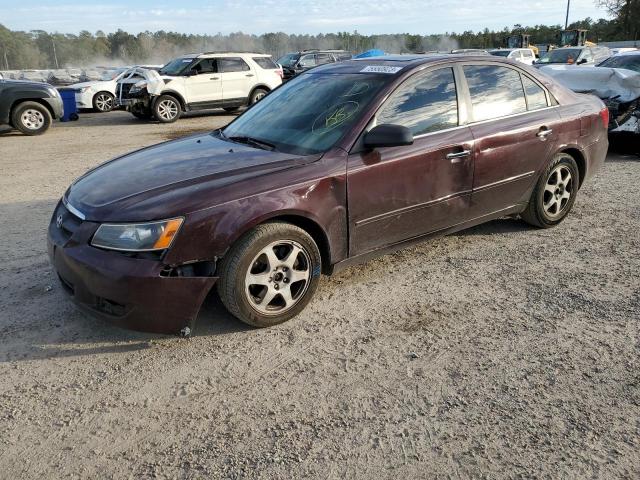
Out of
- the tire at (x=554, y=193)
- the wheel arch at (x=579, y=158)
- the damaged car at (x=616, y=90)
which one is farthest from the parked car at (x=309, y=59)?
the tire at (x=554, y=193)

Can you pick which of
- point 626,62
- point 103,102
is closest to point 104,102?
point 103,102

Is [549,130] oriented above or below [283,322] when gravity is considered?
above

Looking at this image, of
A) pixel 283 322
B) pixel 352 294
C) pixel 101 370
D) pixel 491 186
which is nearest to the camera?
pixel 101 370

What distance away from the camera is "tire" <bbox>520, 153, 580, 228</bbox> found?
481 cm

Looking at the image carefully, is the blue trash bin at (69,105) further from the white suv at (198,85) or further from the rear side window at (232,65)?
the rear side window at (232,65)

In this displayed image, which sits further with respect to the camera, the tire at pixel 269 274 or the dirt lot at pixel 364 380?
the tire at pixel 269 274

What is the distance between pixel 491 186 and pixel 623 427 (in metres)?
2.25

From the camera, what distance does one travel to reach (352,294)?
388 cm

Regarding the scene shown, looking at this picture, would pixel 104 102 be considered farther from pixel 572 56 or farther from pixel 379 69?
pixel 572 56

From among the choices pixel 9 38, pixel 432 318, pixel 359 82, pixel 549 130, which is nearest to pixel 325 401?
pixel 432 318

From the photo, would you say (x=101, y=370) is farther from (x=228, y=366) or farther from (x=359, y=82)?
(x=359, y=82)

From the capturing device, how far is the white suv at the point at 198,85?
14.3 metres

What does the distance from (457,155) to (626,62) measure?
8.30m

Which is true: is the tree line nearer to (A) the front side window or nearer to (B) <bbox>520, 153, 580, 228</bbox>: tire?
(A) the front side window
